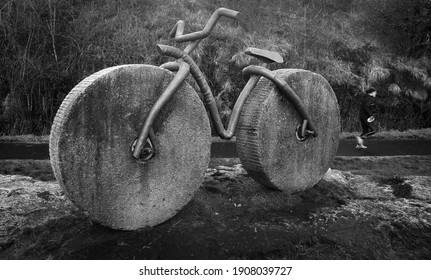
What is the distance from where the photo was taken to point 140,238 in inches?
114

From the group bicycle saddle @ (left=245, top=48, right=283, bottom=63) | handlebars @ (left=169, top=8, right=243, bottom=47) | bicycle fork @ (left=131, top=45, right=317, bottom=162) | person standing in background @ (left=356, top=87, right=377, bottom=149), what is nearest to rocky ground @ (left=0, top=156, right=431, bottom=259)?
bicycle fork @ (left=131, top=45, right=317, bottom=162)

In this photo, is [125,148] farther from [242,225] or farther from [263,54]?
[263,54]

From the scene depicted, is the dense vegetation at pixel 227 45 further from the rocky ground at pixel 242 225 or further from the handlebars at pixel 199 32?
the handlebars at pixel 199 32

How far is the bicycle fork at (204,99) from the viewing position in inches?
111

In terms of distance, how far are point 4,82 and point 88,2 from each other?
10.4 ft

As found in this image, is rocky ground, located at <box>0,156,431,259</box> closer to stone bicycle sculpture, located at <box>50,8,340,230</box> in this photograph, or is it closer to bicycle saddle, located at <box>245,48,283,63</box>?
stone bicycle sculpture, located at <box>50,8,340,230</box>

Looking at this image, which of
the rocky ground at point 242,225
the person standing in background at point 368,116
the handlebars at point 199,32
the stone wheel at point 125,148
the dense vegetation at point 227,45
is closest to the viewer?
the stone wheel at point 125,148

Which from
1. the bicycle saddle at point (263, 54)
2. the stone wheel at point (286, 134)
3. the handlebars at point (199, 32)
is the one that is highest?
the handlebars at point (199, 32)

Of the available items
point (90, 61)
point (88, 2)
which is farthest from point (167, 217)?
point (88, 2)

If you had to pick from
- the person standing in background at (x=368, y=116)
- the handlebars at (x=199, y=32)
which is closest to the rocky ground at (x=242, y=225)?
the handlebars at (x=199, y=32)

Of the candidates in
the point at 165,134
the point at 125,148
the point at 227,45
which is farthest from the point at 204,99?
the point at 227,45

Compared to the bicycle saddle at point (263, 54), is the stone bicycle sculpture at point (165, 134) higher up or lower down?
lower down

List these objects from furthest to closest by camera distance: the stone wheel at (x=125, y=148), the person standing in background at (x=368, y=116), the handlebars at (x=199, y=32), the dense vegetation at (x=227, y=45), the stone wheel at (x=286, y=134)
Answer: the dense vegetation at (x=227, y=45), the person standing in background at (x=368, y=116), the stone wheel at (x=286, y=134), the handlebars at (x=199, y=32), the stone wheel at (x=125, y=148)
